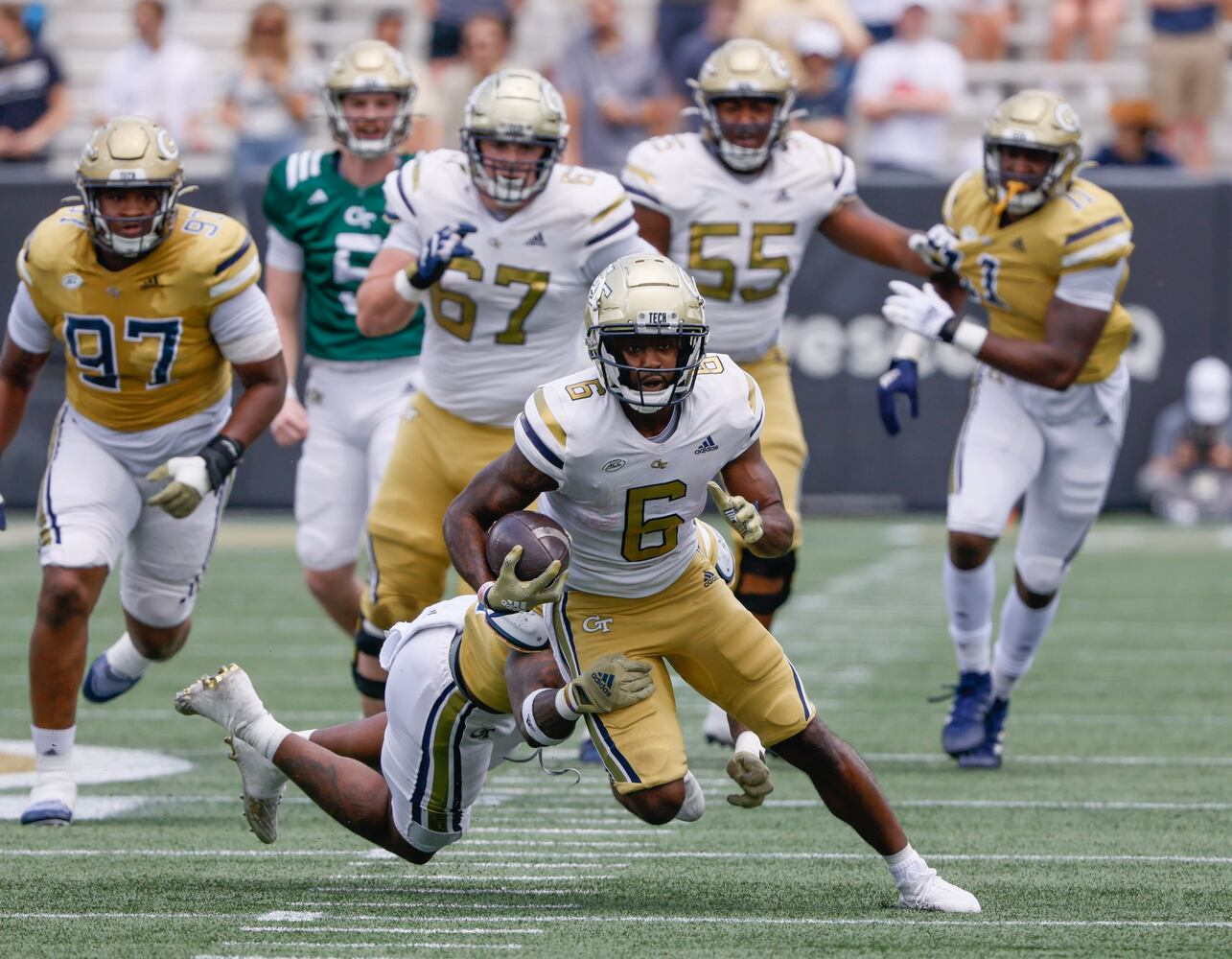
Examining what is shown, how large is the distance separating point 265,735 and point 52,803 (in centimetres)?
109

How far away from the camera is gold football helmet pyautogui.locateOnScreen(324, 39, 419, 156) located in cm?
672

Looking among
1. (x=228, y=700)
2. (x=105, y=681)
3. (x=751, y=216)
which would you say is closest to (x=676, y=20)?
(x=751, y=216)

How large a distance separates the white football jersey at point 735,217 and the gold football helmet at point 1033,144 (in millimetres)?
477

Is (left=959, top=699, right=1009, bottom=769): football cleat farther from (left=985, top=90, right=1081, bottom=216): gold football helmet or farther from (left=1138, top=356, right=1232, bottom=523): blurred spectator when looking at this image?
(left=1138, top=356, right=1232, bottom=523): blurred spectator

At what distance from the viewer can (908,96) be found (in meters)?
13.3

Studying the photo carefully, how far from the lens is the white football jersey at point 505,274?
5.88m

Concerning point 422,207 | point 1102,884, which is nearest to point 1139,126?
point 422,207

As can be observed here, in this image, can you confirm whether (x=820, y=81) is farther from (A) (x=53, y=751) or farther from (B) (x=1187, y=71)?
(A) (x=53, y=751)

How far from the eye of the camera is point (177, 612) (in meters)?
6.26

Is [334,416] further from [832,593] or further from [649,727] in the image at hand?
[832,593]

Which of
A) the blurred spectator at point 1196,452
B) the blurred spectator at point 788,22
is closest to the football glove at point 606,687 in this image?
the blurred spectator at point 1196,452

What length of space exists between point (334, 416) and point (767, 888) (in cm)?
256

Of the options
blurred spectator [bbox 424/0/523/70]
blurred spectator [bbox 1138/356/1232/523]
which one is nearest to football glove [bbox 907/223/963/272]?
blurred spectator [bbox 1138/356/1232/523]

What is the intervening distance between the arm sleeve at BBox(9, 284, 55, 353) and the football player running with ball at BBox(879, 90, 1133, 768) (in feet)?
7.62
